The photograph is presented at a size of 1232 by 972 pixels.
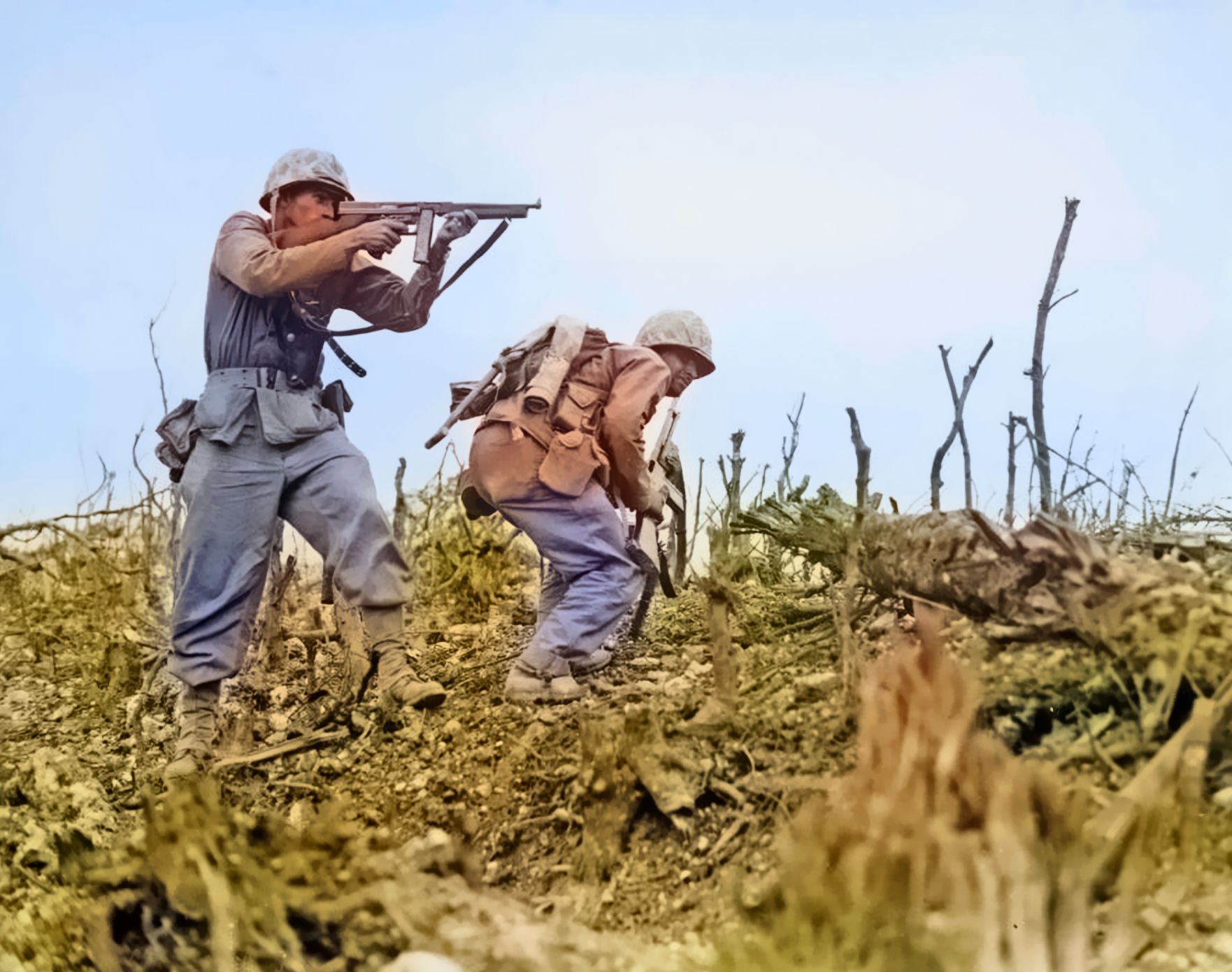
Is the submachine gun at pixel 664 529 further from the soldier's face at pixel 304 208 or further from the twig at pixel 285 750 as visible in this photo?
the soldier's face at pixel 304 208

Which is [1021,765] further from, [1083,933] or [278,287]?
[278,287]

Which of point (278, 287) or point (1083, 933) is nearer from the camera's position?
point (1083, 933)

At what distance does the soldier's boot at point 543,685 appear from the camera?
2762 millimetres

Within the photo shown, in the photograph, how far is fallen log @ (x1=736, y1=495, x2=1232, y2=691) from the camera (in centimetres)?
234

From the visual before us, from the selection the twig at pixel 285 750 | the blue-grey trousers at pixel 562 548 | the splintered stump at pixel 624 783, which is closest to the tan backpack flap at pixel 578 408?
the blue-grey trousers at pixel 562 548

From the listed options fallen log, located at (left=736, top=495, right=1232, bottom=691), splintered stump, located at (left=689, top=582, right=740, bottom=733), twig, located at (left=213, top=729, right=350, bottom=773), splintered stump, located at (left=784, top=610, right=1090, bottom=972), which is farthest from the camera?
twig, located at (left=213, top=729, right=350, bottom=773)

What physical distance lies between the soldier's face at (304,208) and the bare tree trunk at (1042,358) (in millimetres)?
2062

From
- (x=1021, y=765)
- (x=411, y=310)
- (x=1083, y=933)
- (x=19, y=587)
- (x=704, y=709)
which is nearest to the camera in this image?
(x=1083, y=933)

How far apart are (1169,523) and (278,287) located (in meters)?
2.53

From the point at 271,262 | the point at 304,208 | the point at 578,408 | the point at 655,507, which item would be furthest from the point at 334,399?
the point at 655,507

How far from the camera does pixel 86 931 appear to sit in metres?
2.65

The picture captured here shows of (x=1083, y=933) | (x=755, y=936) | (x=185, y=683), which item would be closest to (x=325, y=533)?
(x=185, y=683)

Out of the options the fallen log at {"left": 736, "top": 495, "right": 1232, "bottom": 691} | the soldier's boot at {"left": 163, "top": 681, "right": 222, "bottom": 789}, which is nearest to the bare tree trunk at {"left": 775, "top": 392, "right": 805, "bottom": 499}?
the fallen log at {"left": 736, "top": 495, "right": 1232, "bottom": 691}

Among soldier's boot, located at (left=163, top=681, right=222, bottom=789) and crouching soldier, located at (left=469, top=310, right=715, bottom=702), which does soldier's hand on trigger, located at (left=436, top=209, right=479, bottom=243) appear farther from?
soldier's boot, located at (left=163, top=681, right=222, bottom=789)
